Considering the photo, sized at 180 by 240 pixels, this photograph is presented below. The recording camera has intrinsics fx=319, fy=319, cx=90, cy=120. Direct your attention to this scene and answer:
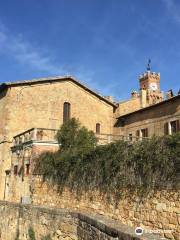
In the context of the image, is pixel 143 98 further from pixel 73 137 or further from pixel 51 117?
pixel 73 137

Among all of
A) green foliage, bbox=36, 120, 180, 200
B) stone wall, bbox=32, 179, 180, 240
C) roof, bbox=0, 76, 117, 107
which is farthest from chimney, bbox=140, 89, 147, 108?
stone wall, bbox=32, 179, 180, 240

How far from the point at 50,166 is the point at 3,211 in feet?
10.6

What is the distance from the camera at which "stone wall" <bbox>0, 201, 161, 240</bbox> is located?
19.6 feet

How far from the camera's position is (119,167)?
36.8 feet

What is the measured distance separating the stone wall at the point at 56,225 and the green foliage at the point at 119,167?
8.40 ft

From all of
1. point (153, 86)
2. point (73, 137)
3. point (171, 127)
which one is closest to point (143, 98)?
point (171, 127)

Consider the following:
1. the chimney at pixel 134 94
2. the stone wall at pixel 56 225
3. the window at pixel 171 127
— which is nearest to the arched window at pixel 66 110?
the chimney at pixel 134 94

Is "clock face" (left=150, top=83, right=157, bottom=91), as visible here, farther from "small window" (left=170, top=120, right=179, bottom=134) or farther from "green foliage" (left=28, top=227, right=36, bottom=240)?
"green foliage" (left=28, top=227, right=36, bottom=240)

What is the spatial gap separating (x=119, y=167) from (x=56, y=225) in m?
3.29

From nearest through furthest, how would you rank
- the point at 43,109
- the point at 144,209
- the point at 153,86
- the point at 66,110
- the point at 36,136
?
the point at 144,209 → the point at 36,136 → the point at 43,109 → the point at 66,110 → the point at 153,86

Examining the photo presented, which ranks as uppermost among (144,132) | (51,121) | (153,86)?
(153,86)

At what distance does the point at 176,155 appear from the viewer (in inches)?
347

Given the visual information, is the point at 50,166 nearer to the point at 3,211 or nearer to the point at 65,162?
the point at 65,162

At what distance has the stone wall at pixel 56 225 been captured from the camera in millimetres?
5965
